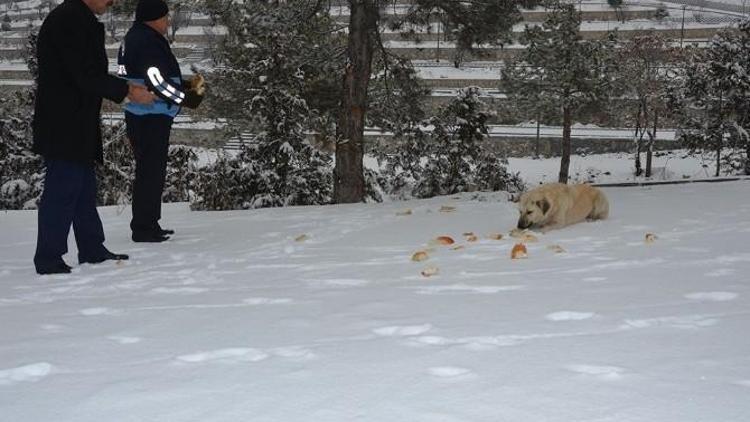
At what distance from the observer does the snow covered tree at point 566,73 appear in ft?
70.3

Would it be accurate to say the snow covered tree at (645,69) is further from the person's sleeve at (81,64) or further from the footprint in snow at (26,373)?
the footprint in snow at (26,373)

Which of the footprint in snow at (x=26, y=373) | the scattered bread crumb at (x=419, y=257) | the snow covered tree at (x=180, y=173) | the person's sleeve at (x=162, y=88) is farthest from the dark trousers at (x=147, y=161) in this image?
the snow covered tree at (x=180, y=173)

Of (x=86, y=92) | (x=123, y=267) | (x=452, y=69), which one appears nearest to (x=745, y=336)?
(x=123, y=267)

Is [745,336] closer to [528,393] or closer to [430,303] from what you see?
[528,393]

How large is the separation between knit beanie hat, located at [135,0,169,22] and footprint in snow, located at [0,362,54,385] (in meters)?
3.18

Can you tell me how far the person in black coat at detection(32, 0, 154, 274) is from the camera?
341cm

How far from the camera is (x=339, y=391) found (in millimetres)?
1604

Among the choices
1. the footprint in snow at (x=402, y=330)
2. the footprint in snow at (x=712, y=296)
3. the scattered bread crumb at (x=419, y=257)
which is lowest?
the scattered bread crumb at (x=419, y=257)

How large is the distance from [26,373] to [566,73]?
2210 cm

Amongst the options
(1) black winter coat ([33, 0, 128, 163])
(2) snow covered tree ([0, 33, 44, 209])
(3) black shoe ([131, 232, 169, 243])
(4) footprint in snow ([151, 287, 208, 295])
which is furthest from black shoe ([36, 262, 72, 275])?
(2) snow covered tree ([0, 33, 44, 209])

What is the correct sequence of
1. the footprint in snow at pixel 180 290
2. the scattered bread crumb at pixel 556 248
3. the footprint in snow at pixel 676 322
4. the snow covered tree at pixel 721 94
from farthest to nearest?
the snow covered tree at pixel 721 94
the scattered bread crumb at pixel 556 248
the footprint in snow at pixel 180 290
the footprint in snow at pixel 676 322

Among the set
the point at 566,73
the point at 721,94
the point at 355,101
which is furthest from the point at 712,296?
the point at 566,73

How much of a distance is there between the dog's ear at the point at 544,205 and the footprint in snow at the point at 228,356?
2.95 meters

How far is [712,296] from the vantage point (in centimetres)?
242
